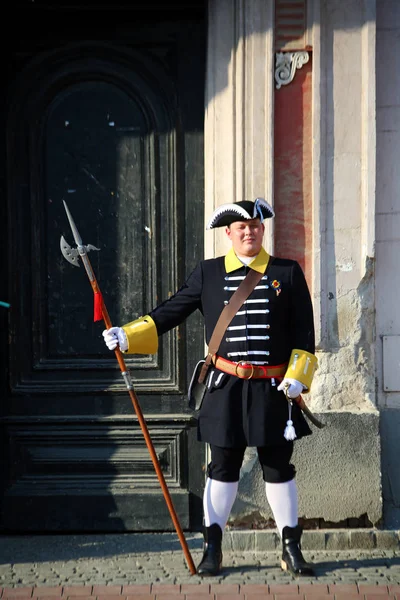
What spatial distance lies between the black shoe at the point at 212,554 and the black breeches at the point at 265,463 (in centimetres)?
27

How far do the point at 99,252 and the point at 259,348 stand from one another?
1439 mm

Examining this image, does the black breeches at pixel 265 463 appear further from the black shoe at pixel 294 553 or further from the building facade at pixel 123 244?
the building facade at pixel 123 244

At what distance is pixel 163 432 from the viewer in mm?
6496

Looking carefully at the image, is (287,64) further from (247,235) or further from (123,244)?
(123,244)

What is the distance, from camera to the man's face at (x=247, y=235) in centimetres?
555

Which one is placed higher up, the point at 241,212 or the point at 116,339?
the point at 241,212

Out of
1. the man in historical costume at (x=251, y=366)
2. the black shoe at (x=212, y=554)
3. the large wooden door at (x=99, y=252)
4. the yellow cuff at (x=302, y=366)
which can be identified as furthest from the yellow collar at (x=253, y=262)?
the black shoe at (x=212, y=554)

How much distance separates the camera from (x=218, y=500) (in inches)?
223

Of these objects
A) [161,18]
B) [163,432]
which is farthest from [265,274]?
[161,18]

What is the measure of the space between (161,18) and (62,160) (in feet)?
3.28

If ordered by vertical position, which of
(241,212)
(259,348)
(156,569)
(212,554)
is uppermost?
(241,212)

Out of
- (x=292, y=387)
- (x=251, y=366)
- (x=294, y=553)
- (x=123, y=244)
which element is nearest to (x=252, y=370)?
(x=251, y=366)

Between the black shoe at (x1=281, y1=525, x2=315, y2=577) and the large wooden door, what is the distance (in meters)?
0.98

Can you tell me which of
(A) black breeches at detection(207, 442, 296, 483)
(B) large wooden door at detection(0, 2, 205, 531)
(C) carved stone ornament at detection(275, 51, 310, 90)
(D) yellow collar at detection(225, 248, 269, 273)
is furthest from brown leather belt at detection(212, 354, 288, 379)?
(C) carved stone ornament at detection(275, 51, 310, 90)
